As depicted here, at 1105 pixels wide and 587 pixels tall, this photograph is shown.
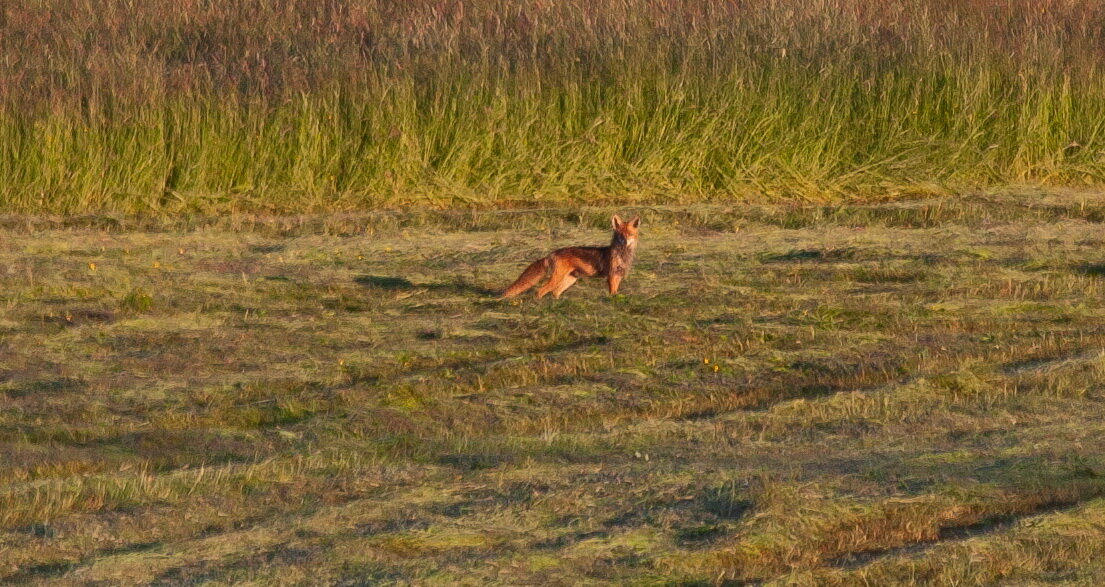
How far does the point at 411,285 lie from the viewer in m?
8.88

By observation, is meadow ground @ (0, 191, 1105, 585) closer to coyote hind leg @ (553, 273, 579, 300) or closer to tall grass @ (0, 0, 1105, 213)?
coyote hind leg @ (553, 273, 579, 300)

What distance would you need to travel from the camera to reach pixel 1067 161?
12438mm

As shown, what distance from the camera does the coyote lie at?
8456 millimetres

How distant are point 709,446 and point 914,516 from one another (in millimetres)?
1033

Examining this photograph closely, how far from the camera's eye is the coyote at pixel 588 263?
8.46 m

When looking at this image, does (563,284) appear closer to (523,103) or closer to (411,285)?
(411,285)

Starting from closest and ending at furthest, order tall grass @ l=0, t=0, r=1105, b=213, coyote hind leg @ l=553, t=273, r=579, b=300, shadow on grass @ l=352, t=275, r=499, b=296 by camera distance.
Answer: coyote hind leg @ l=553, t=273, r=579, b=300, shadow on grass @ l=352, t=275, r=499, b=296, tall grass @ l=0, t=0, r=1105, b=213

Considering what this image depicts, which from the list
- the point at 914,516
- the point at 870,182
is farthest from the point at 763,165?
the point at 914,516

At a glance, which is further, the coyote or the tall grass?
the tall grass

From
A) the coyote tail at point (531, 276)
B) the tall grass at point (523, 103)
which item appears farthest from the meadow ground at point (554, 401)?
the tall grass at point (523, 103)

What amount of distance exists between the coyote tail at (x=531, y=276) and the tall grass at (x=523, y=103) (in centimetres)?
298

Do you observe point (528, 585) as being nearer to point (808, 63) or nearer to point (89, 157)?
point (89, 157)

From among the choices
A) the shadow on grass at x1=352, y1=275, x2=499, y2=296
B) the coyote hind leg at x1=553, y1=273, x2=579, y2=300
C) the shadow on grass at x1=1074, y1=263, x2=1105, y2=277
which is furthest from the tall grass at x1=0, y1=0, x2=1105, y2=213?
the coyote hind leg at x1=553, y1=273, x2=579, y2=300

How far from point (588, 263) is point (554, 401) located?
1.83 metres
